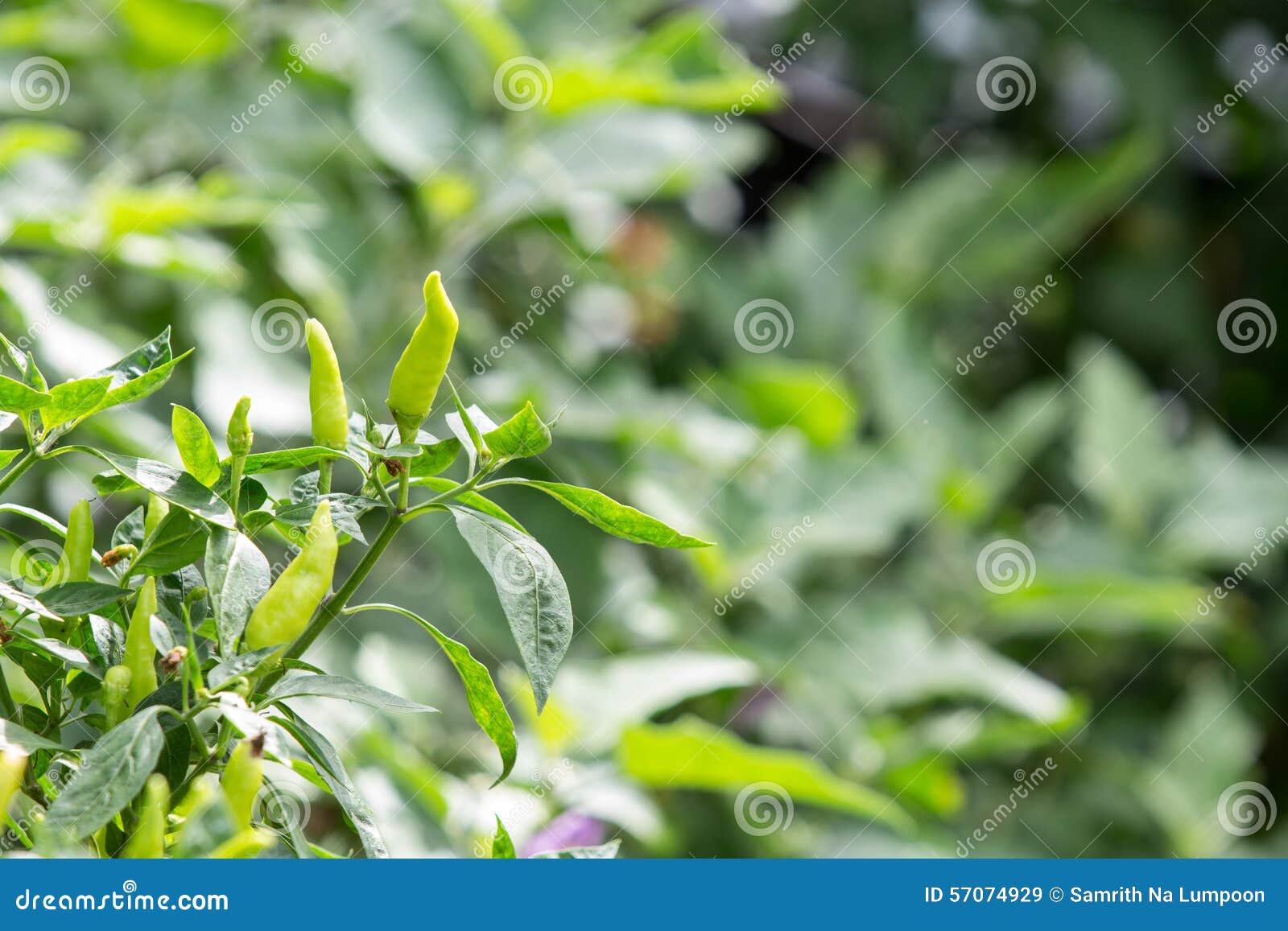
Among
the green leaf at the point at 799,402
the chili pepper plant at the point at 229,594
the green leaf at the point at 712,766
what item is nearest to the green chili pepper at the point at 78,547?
the chili pepper plant at the point at 229,594

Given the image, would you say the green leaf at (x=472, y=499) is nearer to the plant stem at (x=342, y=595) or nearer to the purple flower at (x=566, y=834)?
the plant stem at (x=342, y=595)

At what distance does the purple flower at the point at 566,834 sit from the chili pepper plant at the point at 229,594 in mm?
406

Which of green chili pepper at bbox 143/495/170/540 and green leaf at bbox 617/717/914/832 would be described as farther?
green leaf at bbox 617/717/914/832

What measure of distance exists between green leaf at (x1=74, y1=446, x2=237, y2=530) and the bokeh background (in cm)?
40

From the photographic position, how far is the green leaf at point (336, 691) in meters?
0.34

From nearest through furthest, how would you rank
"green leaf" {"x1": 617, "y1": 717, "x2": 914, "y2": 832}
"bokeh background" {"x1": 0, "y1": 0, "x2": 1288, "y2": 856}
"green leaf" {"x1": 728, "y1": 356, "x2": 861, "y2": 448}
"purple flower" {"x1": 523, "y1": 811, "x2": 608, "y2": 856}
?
"purple flower" {"x1": 523, "y1": 811, "x2": 608, "y2": 856}, "green leaf" {"x1": 617, "y1": 717, "x2": 914, "y2": 832}, "bokeh background" {"x1": 0, "y1": 0, "x2": 1288, "y2": 856}, "green leaf" {"x1": 728, "y1": 356, "x2": 861, "y2": 448}

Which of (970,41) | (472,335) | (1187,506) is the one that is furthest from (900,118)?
(472,335)

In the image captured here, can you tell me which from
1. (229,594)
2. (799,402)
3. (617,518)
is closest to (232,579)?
(229,594)

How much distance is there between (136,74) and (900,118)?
1028 millimetres

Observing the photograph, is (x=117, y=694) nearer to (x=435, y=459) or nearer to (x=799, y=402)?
(x=435, y=459)

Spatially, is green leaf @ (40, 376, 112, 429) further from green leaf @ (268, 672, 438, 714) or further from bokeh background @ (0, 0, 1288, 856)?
bokeh background @ (0, 0, 1288, 856)

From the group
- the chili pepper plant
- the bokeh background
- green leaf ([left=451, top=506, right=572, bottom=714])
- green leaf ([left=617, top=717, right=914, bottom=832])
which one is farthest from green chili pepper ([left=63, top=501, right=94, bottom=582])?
green leaf ([left=617, top=717, right=914, bottom=832])

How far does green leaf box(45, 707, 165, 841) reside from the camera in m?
0.29

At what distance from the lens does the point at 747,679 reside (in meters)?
1.01
